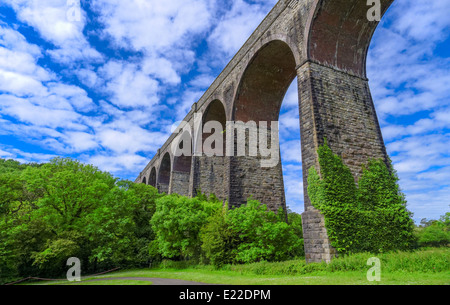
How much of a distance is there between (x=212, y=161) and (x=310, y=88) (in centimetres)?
1239

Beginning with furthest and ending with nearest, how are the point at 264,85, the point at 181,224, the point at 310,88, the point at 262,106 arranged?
the point at 262,106, the point at 264,85, the point at 181,224, the point at 310,88

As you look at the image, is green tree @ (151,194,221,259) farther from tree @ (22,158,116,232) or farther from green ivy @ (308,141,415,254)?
green ivy @ (308,141,415,254)

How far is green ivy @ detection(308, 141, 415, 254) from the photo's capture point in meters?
8.19

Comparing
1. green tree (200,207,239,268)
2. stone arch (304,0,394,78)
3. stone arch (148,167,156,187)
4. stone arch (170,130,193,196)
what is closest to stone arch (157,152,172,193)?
stone arch (148,167,156,187)

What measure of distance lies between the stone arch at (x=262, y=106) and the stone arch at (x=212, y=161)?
3.51 meters

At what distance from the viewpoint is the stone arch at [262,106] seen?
15094 mm

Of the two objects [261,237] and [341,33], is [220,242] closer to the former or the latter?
[261,237]

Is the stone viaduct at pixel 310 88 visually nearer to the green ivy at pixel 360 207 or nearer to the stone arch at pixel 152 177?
the green ivy at pixel 360 207

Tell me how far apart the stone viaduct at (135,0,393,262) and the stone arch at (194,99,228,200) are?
3.31m

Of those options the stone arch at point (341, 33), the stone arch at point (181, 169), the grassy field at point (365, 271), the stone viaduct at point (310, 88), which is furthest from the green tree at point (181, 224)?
the stone arch at point (181, 169)

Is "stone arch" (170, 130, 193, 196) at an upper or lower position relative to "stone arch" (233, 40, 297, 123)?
lower

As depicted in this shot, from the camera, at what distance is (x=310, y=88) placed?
10.2 meters

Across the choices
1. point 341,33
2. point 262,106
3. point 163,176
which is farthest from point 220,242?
point 163,176

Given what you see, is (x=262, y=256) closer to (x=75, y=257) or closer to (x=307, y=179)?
(x=307, y=179)
